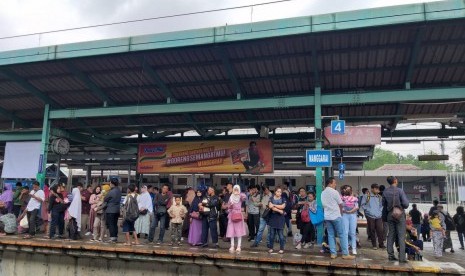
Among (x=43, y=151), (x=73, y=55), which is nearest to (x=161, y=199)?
(x=73, y=55)

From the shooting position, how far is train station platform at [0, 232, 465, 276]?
688 cm

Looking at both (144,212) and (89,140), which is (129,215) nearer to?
(144,212)

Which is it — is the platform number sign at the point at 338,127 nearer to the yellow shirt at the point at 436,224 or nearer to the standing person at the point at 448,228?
the yellow shirt at the point at 436,224

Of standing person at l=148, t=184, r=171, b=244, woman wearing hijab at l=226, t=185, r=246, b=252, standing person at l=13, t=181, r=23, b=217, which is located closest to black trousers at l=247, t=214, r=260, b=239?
woman wearing hijab at l=226, t=185, r=246, b=252

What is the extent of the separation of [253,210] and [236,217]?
147 centimetres

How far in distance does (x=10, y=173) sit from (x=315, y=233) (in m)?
12.9

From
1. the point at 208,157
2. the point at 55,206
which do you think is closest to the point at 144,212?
the point at 55,206

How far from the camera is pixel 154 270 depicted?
801 centimetres

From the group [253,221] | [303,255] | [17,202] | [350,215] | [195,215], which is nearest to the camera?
[303,255]

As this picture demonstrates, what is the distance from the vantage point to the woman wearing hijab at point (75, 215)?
1006 centimetres

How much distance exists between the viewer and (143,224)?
10.2m

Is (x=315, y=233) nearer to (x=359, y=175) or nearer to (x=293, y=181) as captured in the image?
(x=293, y=181)

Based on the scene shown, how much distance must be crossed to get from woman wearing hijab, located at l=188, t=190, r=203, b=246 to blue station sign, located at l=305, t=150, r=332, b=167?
313cm

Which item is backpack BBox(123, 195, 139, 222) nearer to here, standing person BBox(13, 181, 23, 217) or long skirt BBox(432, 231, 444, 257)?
standing person BBox(13, 181, 23, 217)
